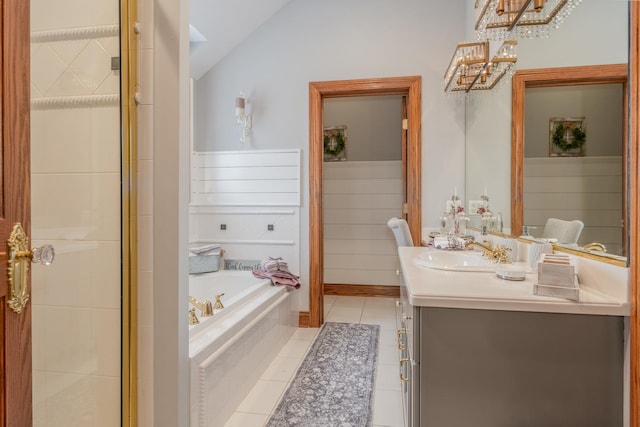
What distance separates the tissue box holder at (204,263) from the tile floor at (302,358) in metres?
0.98

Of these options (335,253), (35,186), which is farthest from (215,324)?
(335,253)

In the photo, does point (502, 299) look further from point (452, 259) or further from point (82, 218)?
point (82, 218)

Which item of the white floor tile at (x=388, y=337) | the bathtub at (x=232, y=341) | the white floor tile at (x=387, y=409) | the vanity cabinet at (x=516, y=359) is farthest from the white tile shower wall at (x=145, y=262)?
the white floor tile at (x=388, y=337)

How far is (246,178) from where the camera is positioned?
330 cm

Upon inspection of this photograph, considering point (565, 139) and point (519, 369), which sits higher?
point (565, 139)

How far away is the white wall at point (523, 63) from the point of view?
104 cm

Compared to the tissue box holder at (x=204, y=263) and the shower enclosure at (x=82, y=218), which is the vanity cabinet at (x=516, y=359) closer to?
the shower enclosure at (x=82, y=218)

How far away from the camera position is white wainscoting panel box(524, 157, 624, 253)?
1.04m

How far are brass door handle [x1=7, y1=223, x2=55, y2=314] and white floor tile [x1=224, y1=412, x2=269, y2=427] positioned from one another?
1283 millimetres

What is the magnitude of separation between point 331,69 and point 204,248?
2.02 metres

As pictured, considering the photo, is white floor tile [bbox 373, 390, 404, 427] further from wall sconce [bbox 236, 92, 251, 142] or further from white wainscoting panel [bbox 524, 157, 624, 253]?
wall sconce [bbox 236, 92, 251, 142]

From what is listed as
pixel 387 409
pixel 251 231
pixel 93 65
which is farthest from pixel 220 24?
pixel 387 409

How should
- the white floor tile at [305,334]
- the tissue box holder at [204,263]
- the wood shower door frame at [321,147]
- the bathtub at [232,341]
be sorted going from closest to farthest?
the bathtub at [232,341] → the white floor tile at [305,334] → the wood shower door frame at [321,147] → the tissue box holder at [204,263]

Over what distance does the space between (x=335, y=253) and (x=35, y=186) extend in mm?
3559
